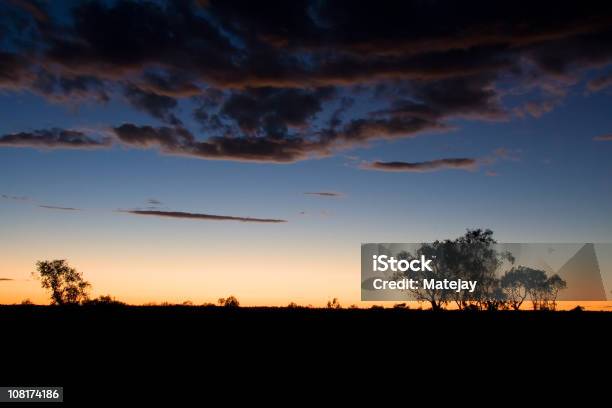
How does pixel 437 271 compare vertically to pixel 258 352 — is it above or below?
above

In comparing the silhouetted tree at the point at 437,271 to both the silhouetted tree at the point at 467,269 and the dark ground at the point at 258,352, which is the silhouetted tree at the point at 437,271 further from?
the dark ground at the point at 258,352

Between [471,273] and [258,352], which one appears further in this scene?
[471,273]

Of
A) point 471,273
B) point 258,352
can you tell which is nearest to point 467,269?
point 471,273

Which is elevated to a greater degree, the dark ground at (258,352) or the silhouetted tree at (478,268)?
the silhouetted tree at (478,268)

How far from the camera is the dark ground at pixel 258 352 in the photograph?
15.9 meters

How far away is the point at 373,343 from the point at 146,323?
44.3 ft

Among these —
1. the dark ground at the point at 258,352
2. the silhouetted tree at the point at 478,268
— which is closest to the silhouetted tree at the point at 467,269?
the silhouetted tree at the point at 478,268

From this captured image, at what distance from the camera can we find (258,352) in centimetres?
2039

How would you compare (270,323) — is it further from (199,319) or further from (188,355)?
(188,355)

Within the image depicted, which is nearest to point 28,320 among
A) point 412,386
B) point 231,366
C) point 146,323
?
point 146,323

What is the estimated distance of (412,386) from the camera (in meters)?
15.6

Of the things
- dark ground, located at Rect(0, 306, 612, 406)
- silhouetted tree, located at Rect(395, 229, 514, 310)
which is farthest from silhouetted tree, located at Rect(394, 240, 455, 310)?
dark ground, located at Rect(0, 306, 612, 406)

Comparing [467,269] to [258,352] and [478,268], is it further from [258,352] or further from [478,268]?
[258,352]

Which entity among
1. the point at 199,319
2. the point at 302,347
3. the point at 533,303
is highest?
the point at 533,303
